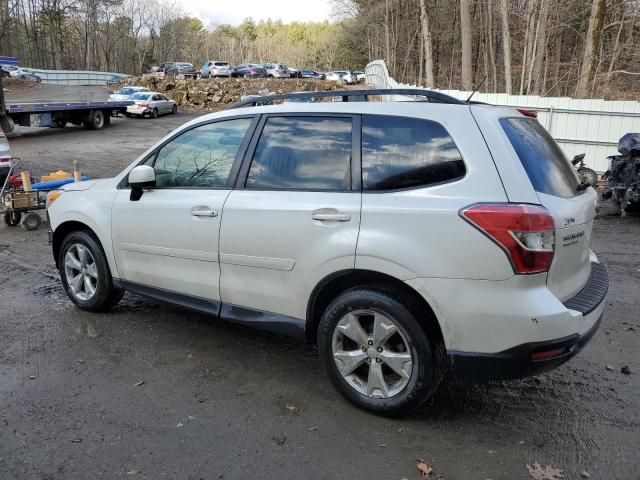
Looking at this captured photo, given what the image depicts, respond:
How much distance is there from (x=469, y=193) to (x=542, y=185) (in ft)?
1.43

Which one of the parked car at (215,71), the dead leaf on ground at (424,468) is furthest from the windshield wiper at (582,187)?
the parked car at (215,71)

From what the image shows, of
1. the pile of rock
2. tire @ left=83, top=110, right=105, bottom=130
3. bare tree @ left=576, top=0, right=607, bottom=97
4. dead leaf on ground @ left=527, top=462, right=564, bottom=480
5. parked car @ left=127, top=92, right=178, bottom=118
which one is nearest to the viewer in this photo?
dead leaf on ground @ left=527, top=462, right=564, bottom=480

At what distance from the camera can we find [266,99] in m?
4.11

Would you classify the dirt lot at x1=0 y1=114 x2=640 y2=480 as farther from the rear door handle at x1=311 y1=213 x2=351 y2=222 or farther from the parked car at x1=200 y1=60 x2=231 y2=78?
the parked car at x1=200 y1=60 x2=231 y2=78

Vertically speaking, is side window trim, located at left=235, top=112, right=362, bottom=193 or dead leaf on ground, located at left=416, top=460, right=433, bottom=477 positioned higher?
side window trim, located at left=235, top=112, right=362, bottom=193

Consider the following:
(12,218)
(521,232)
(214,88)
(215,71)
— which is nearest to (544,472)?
(521,232)

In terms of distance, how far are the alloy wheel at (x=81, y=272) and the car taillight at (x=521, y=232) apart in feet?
11.3

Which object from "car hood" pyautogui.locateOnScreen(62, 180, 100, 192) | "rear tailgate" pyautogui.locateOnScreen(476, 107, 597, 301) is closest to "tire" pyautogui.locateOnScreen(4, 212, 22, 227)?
"car hood" pyautogui.locateOnScreen(62, 180, 100, 192)

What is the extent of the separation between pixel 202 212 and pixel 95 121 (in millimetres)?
23790

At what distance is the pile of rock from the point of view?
38.3m

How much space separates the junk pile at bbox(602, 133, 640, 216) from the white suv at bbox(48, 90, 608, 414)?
6.47 metres

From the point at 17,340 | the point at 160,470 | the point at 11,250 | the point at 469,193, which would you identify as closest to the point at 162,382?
the point at 160,470

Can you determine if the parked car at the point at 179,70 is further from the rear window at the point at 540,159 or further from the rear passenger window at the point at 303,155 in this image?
the rear window at the point at 540,159

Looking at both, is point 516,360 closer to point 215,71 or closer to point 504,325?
point 504,325
